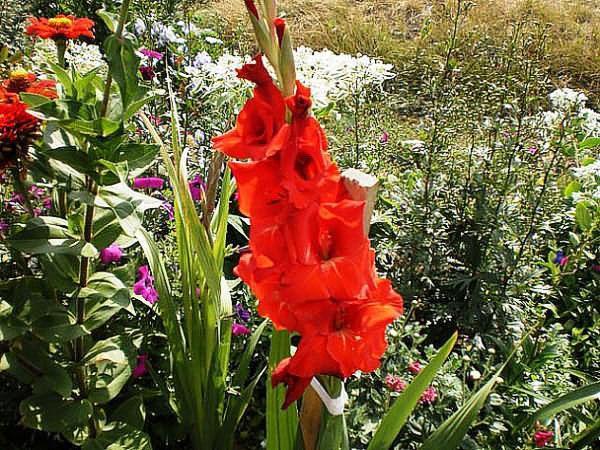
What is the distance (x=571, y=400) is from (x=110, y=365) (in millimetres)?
1008

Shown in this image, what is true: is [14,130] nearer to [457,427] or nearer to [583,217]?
[457,427]

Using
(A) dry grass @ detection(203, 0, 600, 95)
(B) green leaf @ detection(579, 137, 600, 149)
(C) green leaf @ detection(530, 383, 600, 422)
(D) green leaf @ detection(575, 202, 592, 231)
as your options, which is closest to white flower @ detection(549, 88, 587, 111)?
(B) green leaf @ detection(579, 137, 600, 149)

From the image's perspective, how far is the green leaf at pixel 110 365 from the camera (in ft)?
4.19

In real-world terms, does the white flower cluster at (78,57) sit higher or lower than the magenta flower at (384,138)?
higher

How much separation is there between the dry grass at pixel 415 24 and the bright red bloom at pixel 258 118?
403 cm

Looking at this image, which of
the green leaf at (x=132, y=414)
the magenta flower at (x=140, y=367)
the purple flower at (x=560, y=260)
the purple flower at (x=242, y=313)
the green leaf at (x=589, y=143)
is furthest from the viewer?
the green leaf at (x=589, y=143)

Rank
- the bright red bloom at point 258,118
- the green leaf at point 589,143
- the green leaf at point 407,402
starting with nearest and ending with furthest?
the bright red bloom at point 258,118, the green leaf at point 407,402, the green leaf at point 589,143

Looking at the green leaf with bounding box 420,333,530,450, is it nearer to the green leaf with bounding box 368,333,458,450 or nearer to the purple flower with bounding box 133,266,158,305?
the green leaf with bounding box 368,333,458,450

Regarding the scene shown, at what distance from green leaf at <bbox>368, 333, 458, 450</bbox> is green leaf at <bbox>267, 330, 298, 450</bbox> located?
0.15 meters

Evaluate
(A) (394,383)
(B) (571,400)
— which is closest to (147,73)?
(A) (394,383)

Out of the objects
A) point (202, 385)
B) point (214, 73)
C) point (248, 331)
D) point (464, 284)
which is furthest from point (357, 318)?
point (214, 73)

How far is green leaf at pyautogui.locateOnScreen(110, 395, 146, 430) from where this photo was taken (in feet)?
4.42

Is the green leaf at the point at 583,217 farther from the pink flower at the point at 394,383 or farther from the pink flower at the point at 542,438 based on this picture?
the pink flower at the point at 394,383

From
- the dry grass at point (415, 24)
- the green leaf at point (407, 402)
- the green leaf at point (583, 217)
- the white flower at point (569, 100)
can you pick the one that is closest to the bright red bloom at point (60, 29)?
the green leaf at point (407, 402)
